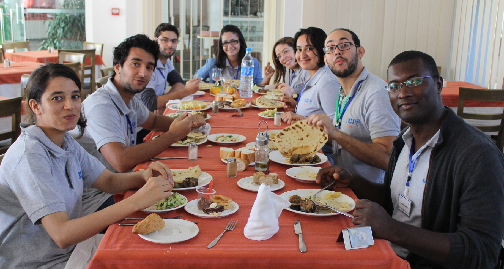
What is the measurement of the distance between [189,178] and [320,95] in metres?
1.83

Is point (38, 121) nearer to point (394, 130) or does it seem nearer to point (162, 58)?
point (394, 130)

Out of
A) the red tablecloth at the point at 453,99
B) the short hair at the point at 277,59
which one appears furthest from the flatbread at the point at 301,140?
the red tablecloth at the point at 453,99

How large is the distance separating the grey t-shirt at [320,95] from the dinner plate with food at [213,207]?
1825mm

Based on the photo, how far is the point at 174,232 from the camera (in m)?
1.38

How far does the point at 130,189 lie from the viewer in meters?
1.92

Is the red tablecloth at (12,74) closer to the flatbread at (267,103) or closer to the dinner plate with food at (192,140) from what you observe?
the flatbread at (267,103)

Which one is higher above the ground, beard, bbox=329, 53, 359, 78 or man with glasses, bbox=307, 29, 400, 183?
beard, bbox=329, 53, 359, 78

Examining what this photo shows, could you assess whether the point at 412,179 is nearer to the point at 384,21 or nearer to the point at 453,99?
the point at 453,99

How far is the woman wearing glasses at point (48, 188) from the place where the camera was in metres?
1.48

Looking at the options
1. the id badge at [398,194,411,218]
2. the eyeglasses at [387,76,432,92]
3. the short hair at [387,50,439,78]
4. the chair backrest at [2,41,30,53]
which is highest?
the chair backrest at [2,41,30,53]

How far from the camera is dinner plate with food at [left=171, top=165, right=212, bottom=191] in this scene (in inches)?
70.2

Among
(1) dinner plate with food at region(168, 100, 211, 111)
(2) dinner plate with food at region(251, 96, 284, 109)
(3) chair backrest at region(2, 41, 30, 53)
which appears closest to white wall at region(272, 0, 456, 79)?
(2) dinner plate with food at region(251, 96, 284, 109)

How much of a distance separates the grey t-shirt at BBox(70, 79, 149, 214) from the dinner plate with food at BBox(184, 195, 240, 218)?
771 millimetres

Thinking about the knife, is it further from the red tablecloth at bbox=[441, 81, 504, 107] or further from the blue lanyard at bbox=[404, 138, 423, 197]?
the red tablecloth at bbox=[441, 81, 504, 107]
